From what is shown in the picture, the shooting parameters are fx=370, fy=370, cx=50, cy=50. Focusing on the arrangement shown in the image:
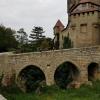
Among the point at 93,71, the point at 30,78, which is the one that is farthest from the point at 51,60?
the point at 93,71

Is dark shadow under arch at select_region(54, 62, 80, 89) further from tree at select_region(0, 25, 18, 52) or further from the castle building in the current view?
tree at select_region(0, 25, 18, 52)

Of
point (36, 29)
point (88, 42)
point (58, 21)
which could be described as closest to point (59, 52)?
point (88, 42)

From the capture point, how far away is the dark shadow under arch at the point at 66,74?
30069mm

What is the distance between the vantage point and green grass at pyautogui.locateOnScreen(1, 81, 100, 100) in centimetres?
2512

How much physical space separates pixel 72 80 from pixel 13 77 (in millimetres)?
4828

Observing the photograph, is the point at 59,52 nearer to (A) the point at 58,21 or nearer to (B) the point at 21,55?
(B) the point at 21,55

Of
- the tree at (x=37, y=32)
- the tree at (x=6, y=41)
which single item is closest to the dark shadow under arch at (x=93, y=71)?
the tree at (x=6, y=41)

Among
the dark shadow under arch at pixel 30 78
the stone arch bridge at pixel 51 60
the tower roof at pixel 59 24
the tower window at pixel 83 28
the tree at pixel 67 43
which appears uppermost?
the tower roof at pixel 59 24

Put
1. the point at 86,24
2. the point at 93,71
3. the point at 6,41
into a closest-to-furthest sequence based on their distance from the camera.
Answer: the point at 93,71
the point at 86,24
the point at 6,41

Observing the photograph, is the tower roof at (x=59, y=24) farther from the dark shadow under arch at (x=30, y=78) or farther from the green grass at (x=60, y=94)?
the green grass at (x=60, y=94)

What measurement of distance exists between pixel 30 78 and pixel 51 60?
127 inches

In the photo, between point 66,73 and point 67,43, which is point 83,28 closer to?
point 67,43

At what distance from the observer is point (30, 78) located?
104 ft

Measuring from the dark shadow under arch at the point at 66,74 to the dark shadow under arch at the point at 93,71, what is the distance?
1237mm
